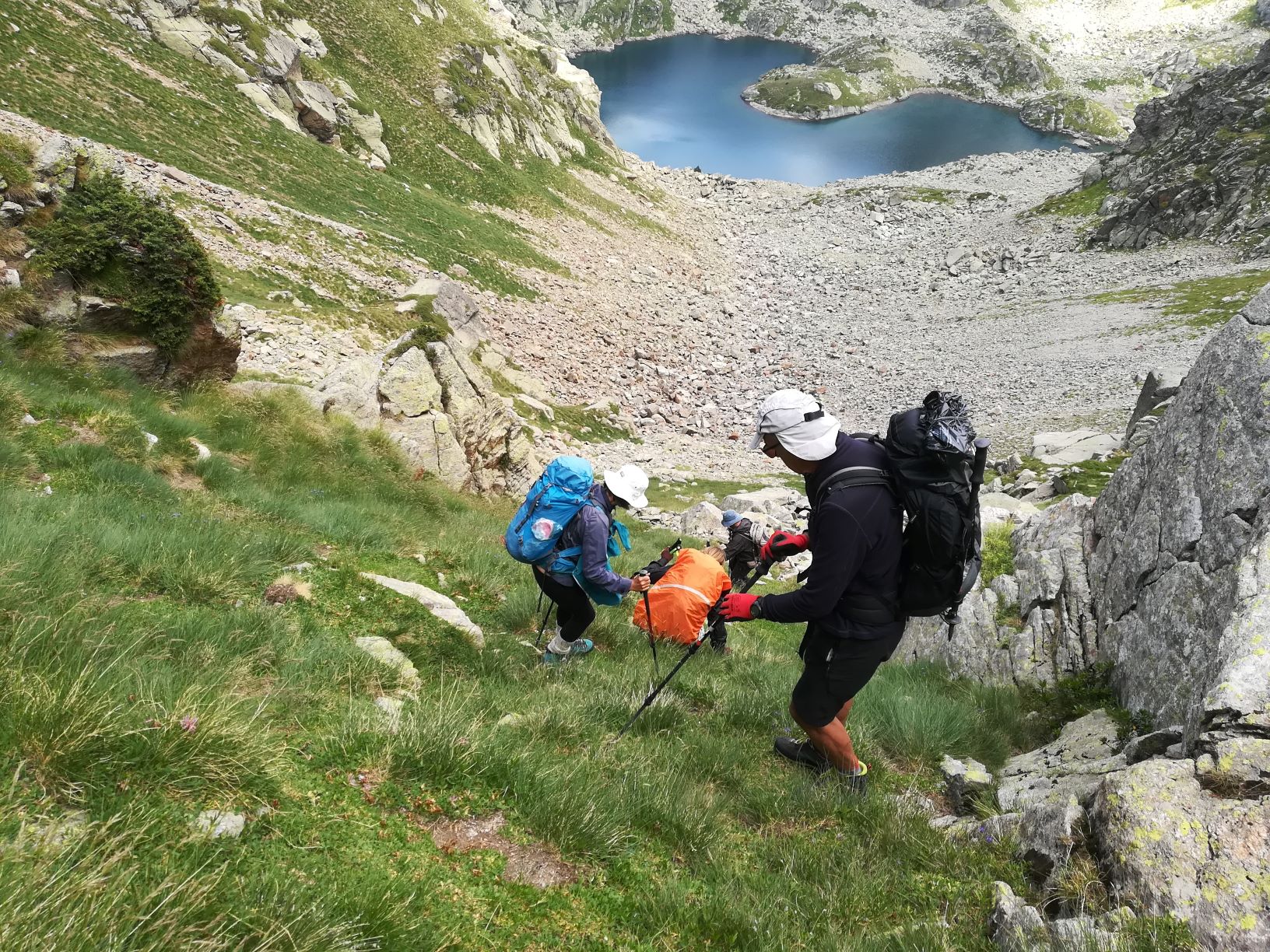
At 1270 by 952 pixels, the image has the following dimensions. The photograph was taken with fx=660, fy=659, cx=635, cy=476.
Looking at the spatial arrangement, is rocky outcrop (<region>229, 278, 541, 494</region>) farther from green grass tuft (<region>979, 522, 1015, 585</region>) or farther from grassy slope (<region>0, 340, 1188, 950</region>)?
green grass tuft (<region>979, 522, 1015, 585</region>)

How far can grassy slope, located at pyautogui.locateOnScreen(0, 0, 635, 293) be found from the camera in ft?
77.3

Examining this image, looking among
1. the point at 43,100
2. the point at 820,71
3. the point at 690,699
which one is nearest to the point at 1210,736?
A: the point at 690,699

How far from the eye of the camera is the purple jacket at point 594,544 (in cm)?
639

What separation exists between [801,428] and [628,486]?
2256 mm

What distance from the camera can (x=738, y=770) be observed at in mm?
5559

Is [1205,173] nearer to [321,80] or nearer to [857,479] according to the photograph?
[321,80]

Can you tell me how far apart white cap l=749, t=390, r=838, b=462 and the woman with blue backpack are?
6.40ft

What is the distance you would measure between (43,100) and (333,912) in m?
29.9

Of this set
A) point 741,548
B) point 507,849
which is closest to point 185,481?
point 741,548

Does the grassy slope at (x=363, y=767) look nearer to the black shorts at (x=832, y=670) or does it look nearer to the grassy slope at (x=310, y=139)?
the black shorts at (x=832, y=670)

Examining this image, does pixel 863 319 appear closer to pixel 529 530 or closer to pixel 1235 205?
pixel 1235 205

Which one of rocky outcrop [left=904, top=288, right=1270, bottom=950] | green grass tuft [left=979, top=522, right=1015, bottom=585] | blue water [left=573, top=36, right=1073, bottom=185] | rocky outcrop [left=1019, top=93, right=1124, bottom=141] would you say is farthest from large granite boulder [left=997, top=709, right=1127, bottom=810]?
rocky outcrop [left=1019, top=93, right=1124, bottom=141]

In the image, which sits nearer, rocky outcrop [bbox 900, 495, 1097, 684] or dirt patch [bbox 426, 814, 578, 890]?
dirt patch [bbox 426, 814, 578, 890]

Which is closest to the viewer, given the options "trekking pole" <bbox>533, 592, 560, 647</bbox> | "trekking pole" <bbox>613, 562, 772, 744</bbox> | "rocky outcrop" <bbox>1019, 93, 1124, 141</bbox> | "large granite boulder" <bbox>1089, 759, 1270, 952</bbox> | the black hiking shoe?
"large granite boulder" <bbox>1089, 759, 1270, 952</bbox>
